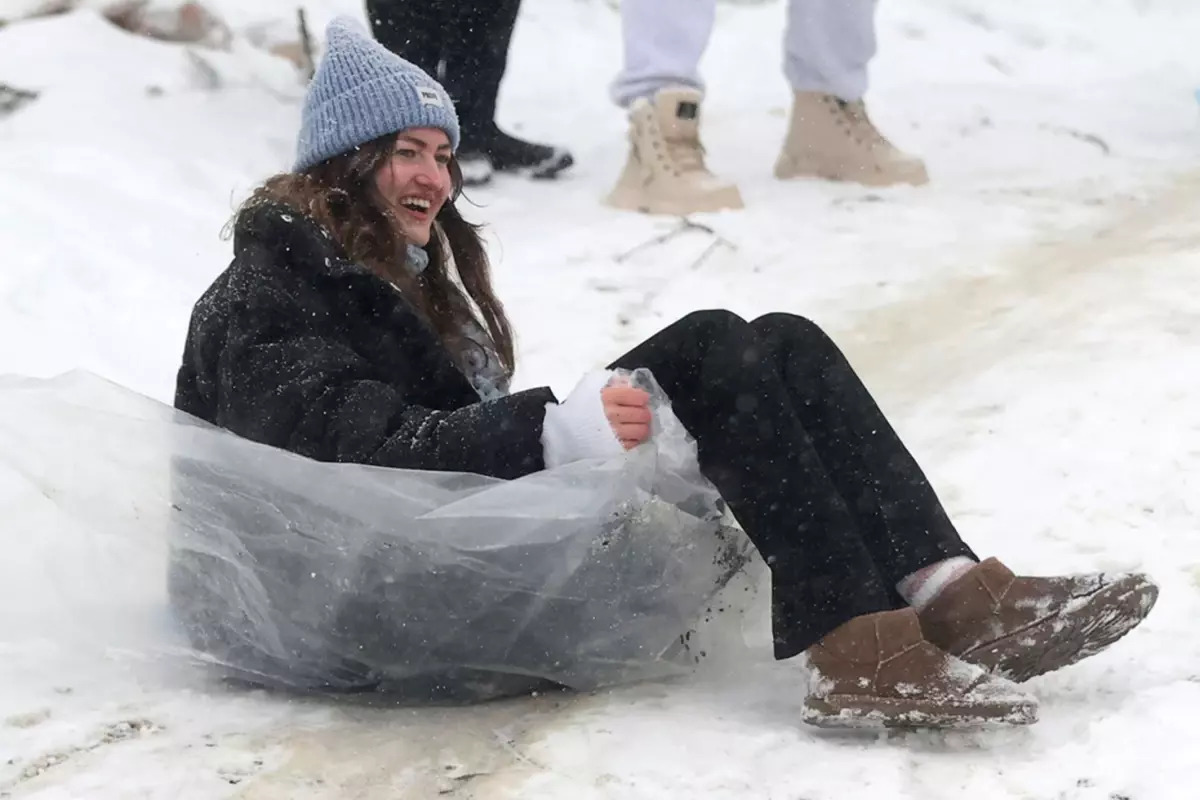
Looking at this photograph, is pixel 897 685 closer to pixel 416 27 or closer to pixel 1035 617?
pixel 1035 617

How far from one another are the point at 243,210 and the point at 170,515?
0.40 meters

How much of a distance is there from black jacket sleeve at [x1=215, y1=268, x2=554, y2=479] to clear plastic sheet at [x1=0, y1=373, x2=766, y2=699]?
0.04 metres

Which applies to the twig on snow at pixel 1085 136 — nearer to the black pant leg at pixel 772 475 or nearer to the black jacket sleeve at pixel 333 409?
the black pant leg at pixel 772 475

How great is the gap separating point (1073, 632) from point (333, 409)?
884mm

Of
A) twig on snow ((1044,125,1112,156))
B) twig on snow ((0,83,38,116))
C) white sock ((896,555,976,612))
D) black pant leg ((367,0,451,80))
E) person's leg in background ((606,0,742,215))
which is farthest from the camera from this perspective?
twig on snow ((1044,125,1112,156))

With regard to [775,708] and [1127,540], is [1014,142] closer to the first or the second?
[1127,540]

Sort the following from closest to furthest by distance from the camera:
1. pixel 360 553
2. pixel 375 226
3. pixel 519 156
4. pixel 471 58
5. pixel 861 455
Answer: pixel 360 553 → pixel 861 455 → pixel 375 226 → pixel 471 58 → pixel 519 156

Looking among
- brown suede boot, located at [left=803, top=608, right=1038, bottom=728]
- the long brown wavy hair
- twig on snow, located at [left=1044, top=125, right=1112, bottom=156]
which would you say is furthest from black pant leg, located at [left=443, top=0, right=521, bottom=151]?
brown suede boot, located at [left=803, top=608, right=1038, bottom=728]

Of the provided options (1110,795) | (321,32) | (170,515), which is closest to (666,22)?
(321,32)

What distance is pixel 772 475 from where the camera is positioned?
62.4 inches

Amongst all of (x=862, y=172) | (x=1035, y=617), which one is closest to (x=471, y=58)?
(x=862, y=172)

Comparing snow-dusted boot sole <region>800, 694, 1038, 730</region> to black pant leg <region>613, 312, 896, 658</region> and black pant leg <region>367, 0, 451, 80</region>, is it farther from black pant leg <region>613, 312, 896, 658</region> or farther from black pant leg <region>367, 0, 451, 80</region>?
black pant leg <region>367, 0, 451, 80</region>

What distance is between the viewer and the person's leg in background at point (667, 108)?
3.94 m

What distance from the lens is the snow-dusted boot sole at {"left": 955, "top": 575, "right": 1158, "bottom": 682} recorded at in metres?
1.53
